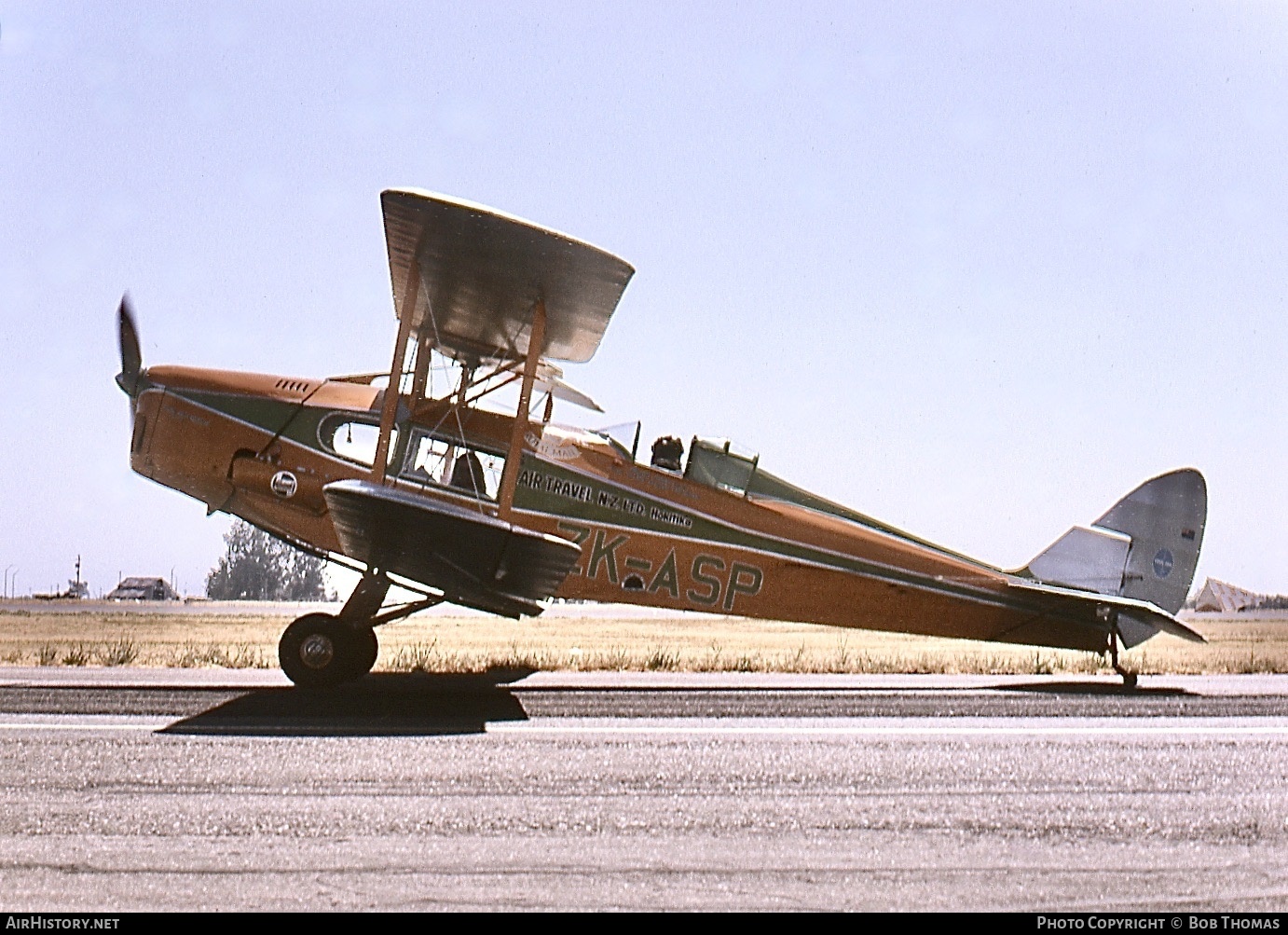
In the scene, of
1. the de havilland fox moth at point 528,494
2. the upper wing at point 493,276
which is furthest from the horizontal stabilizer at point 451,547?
the upper wing at point 493,276

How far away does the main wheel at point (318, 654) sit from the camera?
354 inches

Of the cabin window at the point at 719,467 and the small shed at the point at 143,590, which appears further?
the small shed at the point at 143,590

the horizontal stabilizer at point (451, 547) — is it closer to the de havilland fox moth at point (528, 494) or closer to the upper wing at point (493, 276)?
the de havilland fox moth at point (528, 494)

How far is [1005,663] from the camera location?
14.7m

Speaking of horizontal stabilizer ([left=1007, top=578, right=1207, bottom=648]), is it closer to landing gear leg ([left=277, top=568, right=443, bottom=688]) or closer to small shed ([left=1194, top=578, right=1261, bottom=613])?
landing gear leg ([left=277, top=568, right=443, bottom=688])

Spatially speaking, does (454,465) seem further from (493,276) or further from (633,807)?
(633,807)

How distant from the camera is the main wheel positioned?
Result: 29.5 ft

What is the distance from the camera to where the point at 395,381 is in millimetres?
8914

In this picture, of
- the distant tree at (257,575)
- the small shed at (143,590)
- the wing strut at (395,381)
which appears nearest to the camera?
the wing strut at (395,381)

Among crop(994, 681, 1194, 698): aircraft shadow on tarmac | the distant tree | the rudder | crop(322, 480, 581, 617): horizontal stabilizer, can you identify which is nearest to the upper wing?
crop(322, 480, 581, 617): horizontal stabilizer

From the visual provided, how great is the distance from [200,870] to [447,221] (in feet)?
20.1

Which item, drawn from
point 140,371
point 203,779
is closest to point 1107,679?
point 203,779

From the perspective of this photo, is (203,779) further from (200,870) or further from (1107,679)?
(1107,679)

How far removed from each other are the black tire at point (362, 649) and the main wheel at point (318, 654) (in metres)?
0.01
